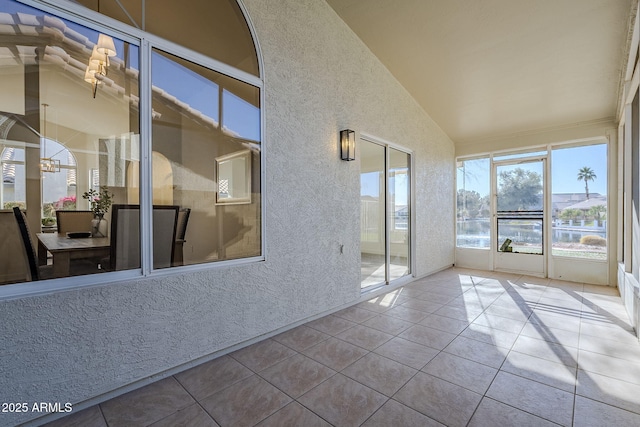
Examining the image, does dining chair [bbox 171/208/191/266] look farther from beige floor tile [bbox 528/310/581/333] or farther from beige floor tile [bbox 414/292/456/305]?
beige floor tile [bbox 528/310/581/333]

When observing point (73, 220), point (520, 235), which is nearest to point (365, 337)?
point (73, 220)

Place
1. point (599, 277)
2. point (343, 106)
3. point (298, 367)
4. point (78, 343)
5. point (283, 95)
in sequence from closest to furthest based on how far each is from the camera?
1. point (78, 343)
2. point (298, 367)
3. point (283, 95)
4. point (343, 106)
5. point (599, 277)

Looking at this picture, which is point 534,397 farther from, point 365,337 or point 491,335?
point 365,337

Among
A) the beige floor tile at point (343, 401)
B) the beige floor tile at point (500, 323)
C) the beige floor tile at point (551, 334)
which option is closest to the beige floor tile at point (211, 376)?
the beige floor tile at point (343, 401)

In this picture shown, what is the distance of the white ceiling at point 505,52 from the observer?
3037 mm

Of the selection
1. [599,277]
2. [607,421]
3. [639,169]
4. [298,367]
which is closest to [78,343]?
[298,367]

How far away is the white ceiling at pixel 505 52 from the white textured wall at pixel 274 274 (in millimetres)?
417

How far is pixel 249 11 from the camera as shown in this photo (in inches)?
106

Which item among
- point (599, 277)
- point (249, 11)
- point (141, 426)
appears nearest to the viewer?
point (141, 426)

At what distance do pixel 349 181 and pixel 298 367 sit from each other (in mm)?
2269

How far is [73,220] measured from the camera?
270cm

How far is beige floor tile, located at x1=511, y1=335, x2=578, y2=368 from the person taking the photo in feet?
7.83

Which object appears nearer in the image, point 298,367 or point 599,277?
point 298,367

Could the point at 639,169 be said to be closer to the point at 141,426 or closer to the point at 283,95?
the point at 283,95
